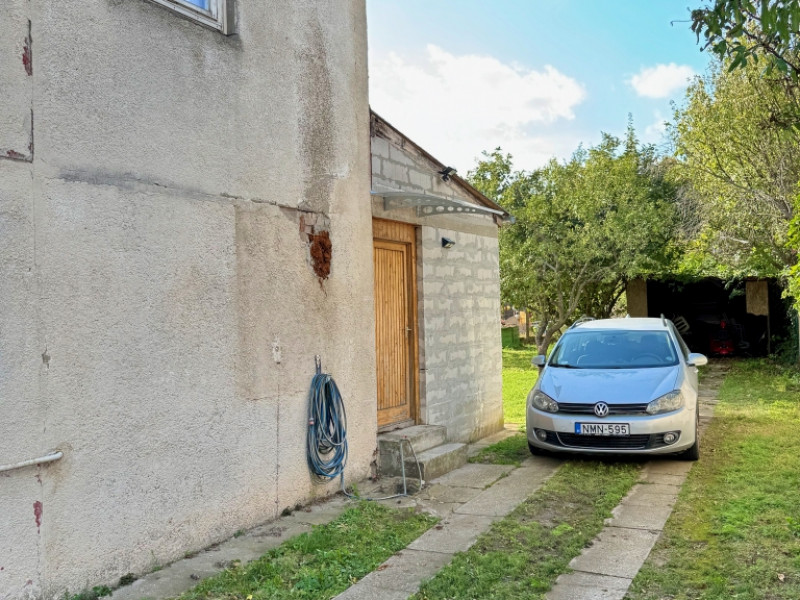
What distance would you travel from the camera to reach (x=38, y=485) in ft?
12.8

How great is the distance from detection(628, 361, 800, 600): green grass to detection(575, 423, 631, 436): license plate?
2.57 ft

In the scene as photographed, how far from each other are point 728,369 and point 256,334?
16.1 m

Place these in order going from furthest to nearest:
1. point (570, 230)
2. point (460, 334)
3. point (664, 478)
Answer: point (570, 230)
point (460, 334)
point (664, 478)

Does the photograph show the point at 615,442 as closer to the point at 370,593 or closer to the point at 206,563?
the point at 370,593

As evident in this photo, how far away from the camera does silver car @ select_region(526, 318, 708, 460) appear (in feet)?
24.3

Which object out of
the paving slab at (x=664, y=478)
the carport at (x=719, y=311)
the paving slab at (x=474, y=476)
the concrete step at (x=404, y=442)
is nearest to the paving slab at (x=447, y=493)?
the paving slab at (x=474, y=476)

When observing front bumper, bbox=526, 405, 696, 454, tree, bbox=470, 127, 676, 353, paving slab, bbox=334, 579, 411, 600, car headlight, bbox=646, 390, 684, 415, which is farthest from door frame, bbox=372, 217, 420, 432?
tree, bbox=470, 127, 676, 353

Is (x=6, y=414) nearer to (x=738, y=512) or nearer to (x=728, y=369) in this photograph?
(x=738, y=512)

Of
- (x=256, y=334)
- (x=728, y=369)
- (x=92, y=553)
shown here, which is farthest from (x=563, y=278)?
(x=92, y=553)

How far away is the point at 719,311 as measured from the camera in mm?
22766

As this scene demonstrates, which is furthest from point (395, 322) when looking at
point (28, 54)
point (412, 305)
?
point (28, 54)

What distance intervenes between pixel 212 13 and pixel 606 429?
5.49 meters

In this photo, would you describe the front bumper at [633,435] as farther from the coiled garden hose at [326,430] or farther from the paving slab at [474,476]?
the coiled garden hose at [326,430]

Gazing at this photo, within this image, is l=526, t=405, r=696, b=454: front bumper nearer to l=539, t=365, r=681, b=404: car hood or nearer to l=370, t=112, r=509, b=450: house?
l=539, t=365, r=681, b=404: car hood
